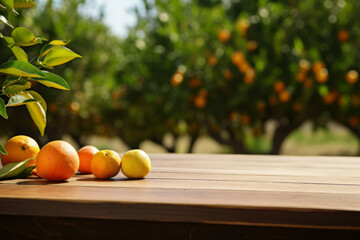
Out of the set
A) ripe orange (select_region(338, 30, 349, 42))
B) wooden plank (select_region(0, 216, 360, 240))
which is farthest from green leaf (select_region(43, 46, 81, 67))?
ripe orange (select_region(338, 30, 349, 42))

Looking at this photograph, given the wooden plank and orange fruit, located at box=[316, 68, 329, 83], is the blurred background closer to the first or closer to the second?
orange fruit, located at box=[316, 68, 329, 83]

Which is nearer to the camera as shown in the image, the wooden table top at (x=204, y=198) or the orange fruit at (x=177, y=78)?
the wooden table top at (x=204, y=198)

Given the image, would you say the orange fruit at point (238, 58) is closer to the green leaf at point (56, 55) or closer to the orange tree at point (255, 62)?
the orange tree at point (255, 62)

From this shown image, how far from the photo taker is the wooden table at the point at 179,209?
4.03ft

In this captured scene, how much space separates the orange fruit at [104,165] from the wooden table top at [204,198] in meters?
0.04

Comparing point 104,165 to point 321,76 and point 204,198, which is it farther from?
point 321,76

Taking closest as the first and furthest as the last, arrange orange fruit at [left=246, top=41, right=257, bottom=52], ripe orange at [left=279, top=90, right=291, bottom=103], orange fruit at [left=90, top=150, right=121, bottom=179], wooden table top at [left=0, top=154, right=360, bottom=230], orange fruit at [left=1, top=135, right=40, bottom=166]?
wooden table top at [left=0, top=154, right=360, bottom=230]
orange fruit at [left=90, top=150, right=121, bottom=179]
orange fruit at [left=1, top=135, right=40, bottom=166]
ripe orange at [left=279, top=90, right=291, bottom=103]
orange fruit at [left=246, top=41, right=257, bottom=52]

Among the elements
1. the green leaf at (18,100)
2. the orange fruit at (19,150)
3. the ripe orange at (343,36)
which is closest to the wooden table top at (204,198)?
the orange fruit at (19,150)

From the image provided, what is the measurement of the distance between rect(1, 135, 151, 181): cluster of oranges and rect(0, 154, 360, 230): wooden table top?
1.6 inches

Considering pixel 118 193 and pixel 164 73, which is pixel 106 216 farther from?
pixel 164 73

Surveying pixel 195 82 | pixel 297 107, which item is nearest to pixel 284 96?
pixel 297 107

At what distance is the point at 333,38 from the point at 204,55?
1.54m

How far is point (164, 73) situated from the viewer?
5984mm

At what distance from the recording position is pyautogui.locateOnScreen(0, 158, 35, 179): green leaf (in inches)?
66.2
